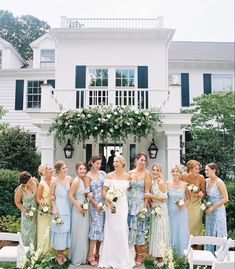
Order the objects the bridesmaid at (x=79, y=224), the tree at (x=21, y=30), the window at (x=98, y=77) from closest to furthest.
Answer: the bridesmaid at (x=79, y=224) → the window at (x=98, y=77) → the tree at (x=21, y=30)

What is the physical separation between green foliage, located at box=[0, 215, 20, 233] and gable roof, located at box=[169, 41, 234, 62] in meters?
12.0

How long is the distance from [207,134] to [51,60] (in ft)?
32.4

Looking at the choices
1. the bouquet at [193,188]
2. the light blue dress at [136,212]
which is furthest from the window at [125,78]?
the light blue dress at [136,212]

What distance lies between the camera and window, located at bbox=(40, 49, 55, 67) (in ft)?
61.5

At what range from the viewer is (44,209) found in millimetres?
5617

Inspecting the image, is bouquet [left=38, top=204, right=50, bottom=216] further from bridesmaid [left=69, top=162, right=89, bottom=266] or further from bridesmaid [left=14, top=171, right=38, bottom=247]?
bridesmaid [left=69, top=162, right=89, bottom=266]

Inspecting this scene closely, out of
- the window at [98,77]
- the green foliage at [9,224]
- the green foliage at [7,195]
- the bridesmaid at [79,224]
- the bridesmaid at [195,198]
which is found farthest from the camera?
the window at [98,77]

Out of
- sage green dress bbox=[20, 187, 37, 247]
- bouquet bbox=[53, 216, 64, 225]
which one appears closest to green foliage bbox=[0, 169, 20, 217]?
sage green dress bbox=[20, 187, 37, 247]

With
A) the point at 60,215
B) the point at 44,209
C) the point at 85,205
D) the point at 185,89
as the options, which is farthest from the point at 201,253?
the point at 185,89

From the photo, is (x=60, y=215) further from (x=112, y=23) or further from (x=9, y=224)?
(x=112, y=23)

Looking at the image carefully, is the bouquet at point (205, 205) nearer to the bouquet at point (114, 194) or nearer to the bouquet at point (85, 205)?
the bouquet at point (114, 194)

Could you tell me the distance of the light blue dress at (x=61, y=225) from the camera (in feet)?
18.4

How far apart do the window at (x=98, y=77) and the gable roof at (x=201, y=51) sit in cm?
557

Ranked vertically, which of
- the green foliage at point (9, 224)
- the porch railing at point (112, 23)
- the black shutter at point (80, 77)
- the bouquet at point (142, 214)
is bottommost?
the green foliage at point (9, 224)
